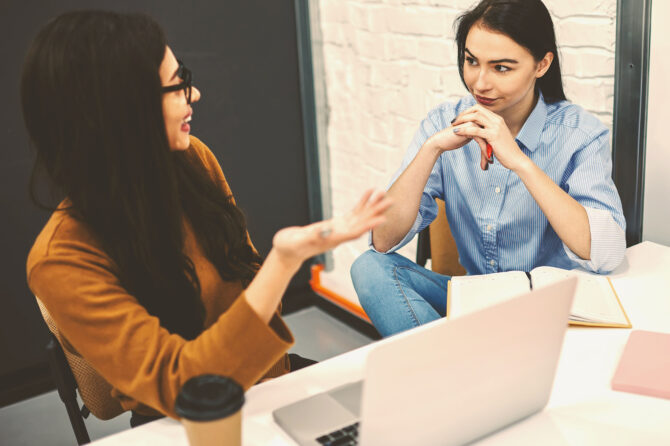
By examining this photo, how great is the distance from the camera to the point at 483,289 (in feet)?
3.86

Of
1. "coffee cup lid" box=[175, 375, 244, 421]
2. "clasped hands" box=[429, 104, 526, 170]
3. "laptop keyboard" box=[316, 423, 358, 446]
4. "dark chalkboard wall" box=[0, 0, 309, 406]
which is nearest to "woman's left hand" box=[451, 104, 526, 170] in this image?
"clasped hands" box=[429, 104, 526, 170]

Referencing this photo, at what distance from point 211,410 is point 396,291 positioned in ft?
2.68

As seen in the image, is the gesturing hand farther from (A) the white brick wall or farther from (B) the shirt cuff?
(A) the white brick wall

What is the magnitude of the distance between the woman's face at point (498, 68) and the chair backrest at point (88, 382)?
1001mm

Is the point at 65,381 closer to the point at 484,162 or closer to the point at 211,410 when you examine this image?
the point at 211,410

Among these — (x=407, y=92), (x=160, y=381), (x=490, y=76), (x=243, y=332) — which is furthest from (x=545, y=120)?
(x=160, y=381)

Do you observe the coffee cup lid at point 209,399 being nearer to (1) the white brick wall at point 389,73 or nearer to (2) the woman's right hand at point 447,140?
(2) the woman's right hand at point 447,140

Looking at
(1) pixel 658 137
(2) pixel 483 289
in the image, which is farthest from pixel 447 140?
(1) pixel 658 137

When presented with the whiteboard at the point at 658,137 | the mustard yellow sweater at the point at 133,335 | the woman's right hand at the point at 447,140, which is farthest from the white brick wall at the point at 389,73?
the mustard yellow sweater at the point at 133,335

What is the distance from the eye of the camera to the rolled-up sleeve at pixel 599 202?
1307mm

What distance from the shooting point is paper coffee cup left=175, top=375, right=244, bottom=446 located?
0.69 m

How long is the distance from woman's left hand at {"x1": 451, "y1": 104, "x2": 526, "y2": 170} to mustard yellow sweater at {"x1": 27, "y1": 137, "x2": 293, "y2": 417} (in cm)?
66

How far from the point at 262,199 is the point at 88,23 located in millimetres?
1732

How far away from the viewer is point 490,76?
1456 mm
